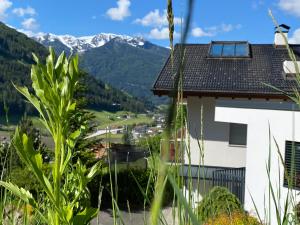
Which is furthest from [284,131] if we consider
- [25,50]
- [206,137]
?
[25,50]

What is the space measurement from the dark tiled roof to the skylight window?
0.26 metres

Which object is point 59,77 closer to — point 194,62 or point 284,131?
point 284,131

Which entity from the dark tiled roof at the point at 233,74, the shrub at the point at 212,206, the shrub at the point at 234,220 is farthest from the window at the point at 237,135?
the shrub at the point at 212,206

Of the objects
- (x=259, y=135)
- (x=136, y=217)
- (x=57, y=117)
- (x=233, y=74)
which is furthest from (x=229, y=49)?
(x=57, y=117)

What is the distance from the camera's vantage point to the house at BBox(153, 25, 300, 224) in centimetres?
1312

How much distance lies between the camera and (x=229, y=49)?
73.8 ft

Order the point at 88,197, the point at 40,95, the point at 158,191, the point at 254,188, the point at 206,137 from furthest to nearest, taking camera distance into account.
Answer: the point at 206,137 → the point at 254,188 → the point at 88,197 → the point at 40,95 → the point at 158,191

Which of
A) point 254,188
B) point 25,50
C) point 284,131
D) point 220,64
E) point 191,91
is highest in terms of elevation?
point 25,50

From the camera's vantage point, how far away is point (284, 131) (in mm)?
12266

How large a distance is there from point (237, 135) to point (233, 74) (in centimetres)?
313

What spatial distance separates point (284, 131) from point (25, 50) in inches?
5939

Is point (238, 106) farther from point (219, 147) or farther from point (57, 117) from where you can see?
point (57, 117)

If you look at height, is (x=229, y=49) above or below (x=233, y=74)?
above

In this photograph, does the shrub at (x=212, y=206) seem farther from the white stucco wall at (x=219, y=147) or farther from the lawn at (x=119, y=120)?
the white stucco wall at (x=219, y=147)
